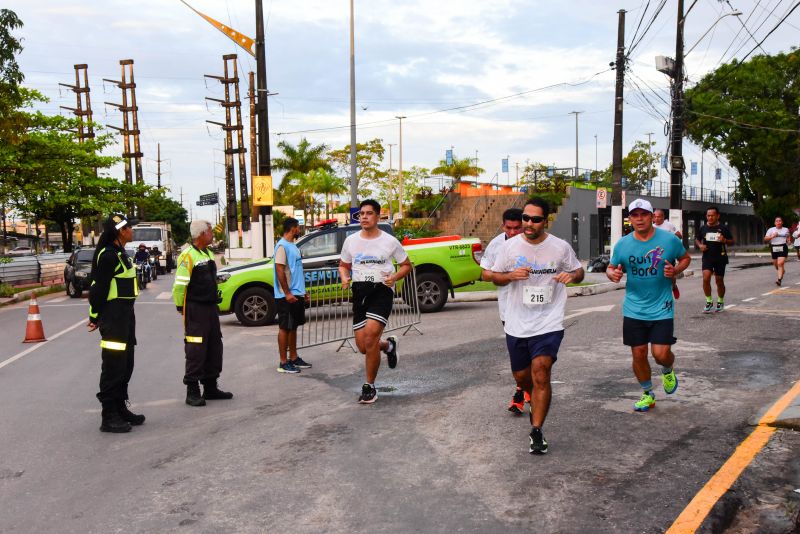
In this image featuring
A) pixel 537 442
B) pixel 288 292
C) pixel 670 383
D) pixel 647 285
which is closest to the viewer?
pixel 537 442

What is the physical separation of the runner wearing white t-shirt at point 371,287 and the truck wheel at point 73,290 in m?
18.6

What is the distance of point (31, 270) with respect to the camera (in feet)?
96.5

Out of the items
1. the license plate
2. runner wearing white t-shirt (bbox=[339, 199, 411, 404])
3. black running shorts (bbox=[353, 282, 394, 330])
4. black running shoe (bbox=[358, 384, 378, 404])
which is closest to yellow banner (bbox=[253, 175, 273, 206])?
runner wearing white t-shirt (bbox=[339, 199, 411, 404])

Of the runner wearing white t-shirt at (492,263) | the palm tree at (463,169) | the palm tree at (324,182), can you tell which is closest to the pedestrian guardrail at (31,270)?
the runner wearing white t-shirt at (492,263)

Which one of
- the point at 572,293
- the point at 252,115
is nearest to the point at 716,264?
the point at 572,293

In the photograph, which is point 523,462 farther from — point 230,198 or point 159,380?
point 230,198

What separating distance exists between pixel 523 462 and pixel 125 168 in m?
54.2

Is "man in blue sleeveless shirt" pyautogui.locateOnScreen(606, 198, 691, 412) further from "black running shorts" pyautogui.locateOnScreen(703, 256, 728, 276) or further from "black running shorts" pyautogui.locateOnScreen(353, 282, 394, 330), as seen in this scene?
"black running shorts" pyautogui.locateOnScreen(703, 256, 728, 276)

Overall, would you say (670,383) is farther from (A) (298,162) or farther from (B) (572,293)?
(A) (298,162)

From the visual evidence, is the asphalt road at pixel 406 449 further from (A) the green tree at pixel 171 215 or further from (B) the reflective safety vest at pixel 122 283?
(A) the green tree at pixel 171 215

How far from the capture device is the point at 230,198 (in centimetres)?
5000

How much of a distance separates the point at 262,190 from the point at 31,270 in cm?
1221

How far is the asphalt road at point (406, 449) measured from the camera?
13.9 feet

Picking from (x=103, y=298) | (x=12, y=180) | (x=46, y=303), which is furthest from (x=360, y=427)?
(x=12, y=180)
